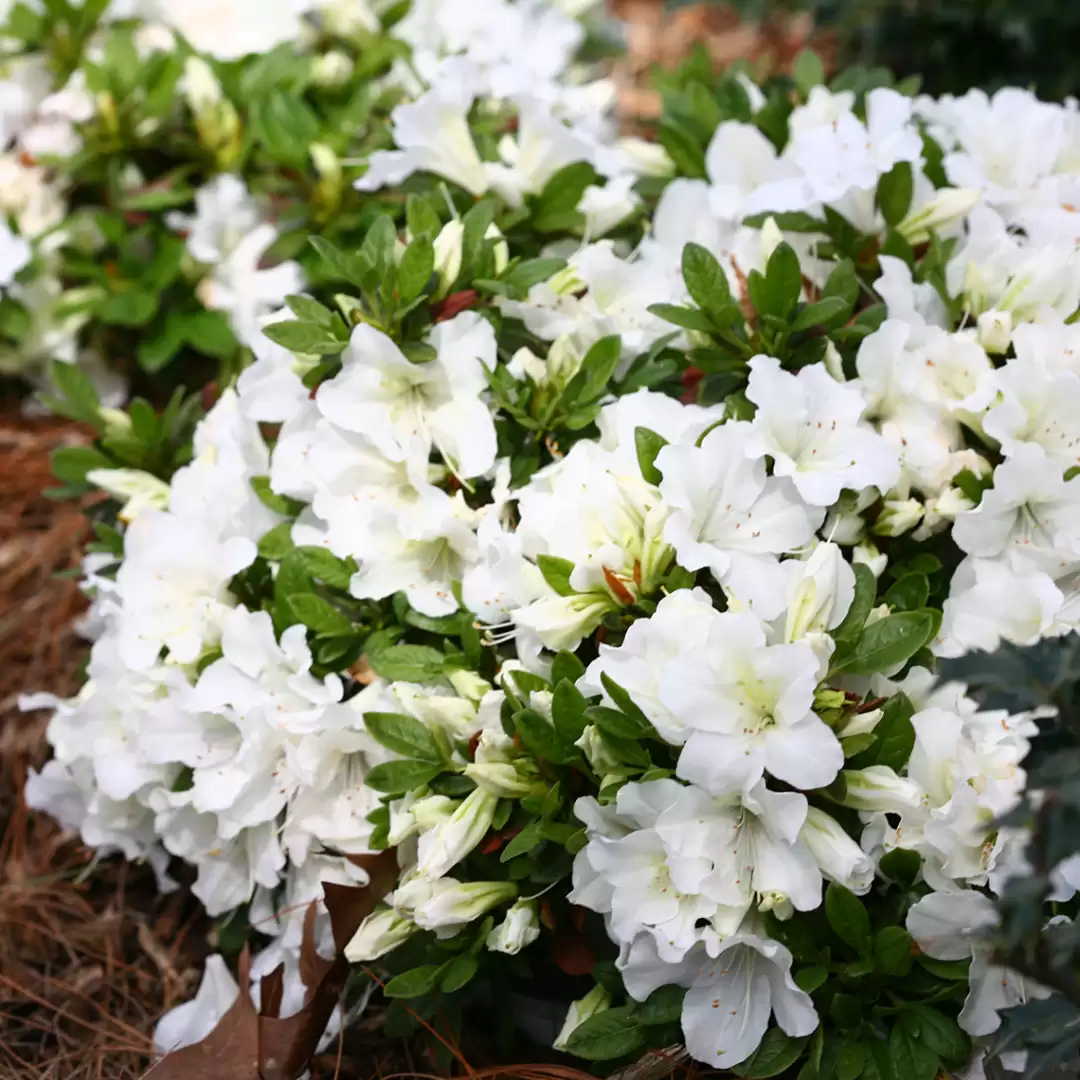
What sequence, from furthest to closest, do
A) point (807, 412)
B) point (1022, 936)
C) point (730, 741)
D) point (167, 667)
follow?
point (167, 667)
point (807, 412)
point (730, 741)
point (1022, 936)

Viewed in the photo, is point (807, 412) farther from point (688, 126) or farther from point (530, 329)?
point (688, 126)

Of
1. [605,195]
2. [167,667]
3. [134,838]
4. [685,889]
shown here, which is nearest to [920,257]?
[605,195]

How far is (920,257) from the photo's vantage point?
4.72 ft

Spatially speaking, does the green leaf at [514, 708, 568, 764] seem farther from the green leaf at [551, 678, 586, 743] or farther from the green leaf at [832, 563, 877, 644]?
the green leaf at [832, 563, 877, 644]

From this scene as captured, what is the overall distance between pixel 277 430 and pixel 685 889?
789 mm

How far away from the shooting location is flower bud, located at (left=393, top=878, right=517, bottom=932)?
3.64ft

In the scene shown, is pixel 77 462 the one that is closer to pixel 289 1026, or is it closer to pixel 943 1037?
pixel 289 1026

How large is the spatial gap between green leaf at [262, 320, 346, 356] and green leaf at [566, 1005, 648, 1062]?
70cm

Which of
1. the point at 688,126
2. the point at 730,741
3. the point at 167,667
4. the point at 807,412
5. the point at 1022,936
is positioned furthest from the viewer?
the point at 688,126

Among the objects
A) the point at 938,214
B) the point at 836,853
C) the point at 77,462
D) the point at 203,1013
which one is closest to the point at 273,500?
the point at 77,462

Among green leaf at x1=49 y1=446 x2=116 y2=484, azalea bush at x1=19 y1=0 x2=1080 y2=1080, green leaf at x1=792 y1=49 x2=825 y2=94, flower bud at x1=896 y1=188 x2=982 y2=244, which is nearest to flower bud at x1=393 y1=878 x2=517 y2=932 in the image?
azalea bush at x1=19 y1=0 x2=1080 y2=1080

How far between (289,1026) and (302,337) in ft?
2.27

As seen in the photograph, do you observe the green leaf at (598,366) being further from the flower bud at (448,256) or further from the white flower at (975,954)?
the white flower at (975,954)

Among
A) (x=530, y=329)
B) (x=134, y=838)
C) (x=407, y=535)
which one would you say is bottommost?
(x=134, y=838)
